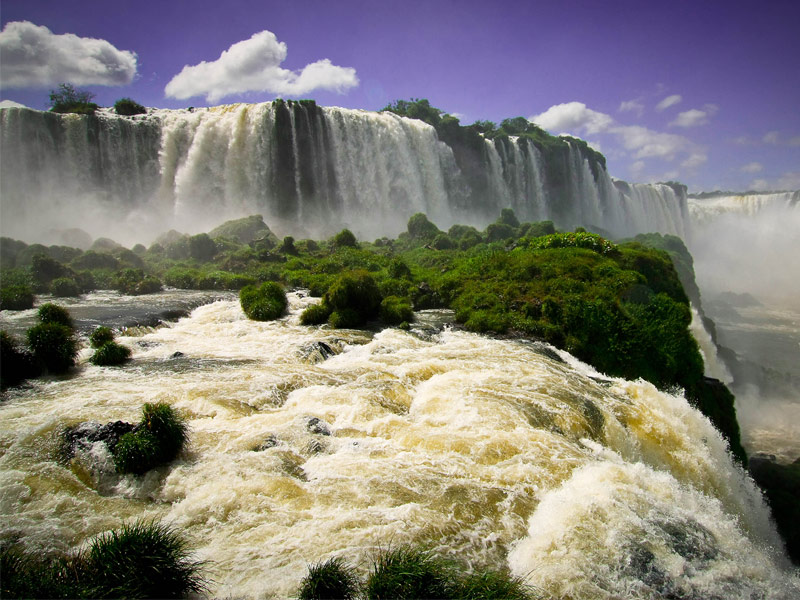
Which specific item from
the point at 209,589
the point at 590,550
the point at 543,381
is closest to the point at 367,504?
the point at 209,589

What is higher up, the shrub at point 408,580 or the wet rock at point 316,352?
the wet rock at point 316,352

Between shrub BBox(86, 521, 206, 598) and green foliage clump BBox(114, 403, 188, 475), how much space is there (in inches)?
93.0

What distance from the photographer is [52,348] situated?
1162 cm

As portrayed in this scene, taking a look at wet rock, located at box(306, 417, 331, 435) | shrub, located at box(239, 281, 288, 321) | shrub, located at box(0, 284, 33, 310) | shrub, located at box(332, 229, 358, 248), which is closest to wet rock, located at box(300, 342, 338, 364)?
wet rock, located at box(306, 417, 331, 435)

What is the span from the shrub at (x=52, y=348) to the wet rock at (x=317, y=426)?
826 centimetres

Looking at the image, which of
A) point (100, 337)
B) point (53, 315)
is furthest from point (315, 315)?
→ point (53, 315)

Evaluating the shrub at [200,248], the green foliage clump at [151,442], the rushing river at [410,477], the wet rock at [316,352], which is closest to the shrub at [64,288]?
the shrub at [200,248]

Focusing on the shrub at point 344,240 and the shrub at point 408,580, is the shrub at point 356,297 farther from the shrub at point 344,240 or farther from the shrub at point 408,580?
the shrub at point 344,240

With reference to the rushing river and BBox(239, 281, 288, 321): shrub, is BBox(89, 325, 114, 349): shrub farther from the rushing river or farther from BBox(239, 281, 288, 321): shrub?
BBox(239, 281, 288, 321): shrub

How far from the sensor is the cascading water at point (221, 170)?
38625 mm

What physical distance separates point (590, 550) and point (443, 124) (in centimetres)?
6479

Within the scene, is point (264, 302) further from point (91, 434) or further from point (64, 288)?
point (64, 288)

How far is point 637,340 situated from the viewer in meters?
14.4

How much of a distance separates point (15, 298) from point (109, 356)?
1059 cm
